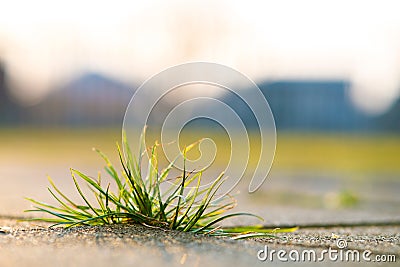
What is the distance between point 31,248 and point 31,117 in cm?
2316

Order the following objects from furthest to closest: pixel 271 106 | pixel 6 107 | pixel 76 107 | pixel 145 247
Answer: pixel 76 107, pixel 6 107, pixel 271 106, pixel 145 247

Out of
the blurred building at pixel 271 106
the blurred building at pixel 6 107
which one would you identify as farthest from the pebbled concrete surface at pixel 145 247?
the blurred building at pixel 6 107

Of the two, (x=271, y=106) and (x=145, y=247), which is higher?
(x=271, y=106)

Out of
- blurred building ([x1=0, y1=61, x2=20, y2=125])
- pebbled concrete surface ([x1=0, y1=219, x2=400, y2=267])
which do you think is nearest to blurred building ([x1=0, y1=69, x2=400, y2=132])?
blurred building ([x1=0, y1=61, x2=20, y2=125])

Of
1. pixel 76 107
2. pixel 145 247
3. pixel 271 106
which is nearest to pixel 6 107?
pixel 76 107

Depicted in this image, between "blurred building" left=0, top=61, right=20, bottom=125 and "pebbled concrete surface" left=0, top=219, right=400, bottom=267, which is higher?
"blurred building" left=0, top=61, right=20, bottom=125

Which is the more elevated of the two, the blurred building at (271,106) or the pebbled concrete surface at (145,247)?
the blurred building at (271,106)

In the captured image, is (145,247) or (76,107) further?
(76,107)

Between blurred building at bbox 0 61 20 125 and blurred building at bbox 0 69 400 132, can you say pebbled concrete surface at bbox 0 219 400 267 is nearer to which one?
blurred building at bbox 0 69 400 132

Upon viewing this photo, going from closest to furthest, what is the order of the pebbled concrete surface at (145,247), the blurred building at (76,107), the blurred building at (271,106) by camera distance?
the pebbled concrete surface at (145,247), the blurred building at (271,106), the blurred building at (76,107)

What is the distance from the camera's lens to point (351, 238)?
1.55 m

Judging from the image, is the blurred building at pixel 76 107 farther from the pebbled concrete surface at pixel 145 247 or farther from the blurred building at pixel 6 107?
the pebbled concrete surface at pixel 145 247

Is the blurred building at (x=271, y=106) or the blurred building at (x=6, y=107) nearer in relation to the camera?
the blurred building at (x=271, y=106)

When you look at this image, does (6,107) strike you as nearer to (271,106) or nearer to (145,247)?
(271,106)
